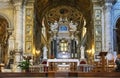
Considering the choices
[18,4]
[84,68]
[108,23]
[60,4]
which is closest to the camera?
[84,68]

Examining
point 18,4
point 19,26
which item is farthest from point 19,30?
point 18,4

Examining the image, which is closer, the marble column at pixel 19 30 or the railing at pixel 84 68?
the railing at pixel 84 68

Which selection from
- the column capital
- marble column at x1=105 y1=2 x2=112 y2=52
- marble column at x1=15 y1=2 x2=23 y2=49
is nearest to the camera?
marble column at x1=105 y1=2 x2=112 y2=52

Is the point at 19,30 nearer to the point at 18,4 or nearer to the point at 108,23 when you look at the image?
the point at 18,4

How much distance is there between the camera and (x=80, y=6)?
3067cm

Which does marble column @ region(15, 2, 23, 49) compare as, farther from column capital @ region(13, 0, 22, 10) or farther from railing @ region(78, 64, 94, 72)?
railing @ region(78, 64, 94, 72)

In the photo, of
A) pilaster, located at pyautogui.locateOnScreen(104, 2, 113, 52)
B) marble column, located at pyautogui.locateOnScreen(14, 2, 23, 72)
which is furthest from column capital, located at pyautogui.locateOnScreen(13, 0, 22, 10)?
pilaster, located at pyautogui.locateOnScreen(104, 2, 113, 52)

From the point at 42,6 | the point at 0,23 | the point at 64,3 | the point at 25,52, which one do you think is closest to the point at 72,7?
the point at 64,3

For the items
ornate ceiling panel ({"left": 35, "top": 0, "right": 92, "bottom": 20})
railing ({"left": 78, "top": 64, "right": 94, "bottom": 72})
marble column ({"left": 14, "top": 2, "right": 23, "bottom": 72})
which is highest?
ornate ceiling panel ({"left": 35, "top": 0, "right": 92, "bottom": 20})

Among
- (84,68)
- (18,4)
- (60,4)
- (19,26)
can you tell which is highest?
(60,4)

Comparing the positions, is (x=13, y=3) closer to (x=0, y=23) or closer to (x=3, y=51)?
(x=0, y=23)

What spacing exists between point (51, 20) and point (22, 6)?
1671 centimetres

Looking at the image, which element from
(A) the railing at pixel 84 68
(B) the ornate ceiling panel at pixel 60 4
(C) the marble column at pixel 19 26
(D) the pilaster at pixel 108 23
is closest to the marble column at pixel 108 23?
(D) the pilaster at pixel 108 23

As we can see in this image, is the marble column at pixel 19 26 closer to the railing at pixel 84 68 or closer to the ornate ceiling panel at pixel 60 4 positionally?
the ornate ceiling panel at pixel 60 4
